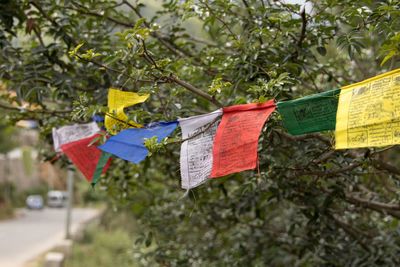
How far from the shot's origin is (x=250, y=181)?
2785 millimetres

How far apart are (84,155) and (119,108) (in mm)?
744

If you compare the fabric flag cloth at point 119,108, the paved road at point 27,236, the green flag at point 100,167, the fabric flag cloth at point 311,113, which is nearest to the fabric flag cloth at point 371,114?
the fabric flag cloth at point 311,113

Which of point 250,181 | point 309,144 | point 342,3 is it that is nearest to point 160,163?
point 250,181

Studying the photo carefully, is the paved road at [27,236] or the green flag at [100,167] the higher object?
the green flag at [100,167]

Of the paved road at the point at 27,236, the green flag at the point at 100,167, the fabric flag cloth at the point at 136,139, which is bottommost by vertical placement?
the paved road at the point at 27,236

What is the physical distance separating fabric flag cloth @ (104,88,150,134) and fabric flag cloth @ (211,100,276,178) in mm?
408

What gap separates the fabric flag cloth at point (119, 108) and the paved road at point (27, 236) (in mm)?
8972

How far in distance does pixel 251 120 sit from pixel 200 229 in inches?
101

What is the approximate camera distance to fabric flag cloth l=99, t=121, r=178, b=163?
2314mm

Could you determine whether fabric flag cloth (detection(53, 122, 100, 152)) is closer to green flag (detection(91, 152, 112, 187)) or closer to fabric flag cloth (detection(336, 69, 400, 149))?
green flag (detection(91, 152, 112, 187))

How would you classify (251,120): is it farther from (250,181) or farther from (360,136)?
(250,181)

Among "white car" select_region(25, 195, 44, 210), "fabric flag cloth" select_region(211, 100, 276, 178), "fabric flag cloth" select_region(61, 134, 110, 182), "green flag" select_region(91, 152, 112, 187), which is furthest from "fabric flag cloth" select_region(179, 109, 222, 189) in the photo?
"white car" select_region(25, 195, 44, 210)

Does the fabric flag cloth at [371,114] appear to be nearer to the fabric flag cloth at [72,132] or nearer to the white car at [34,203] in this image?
the fabric flag cloth at [72,132]

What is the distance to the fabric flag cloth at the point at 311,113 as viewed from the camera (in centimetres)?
191
